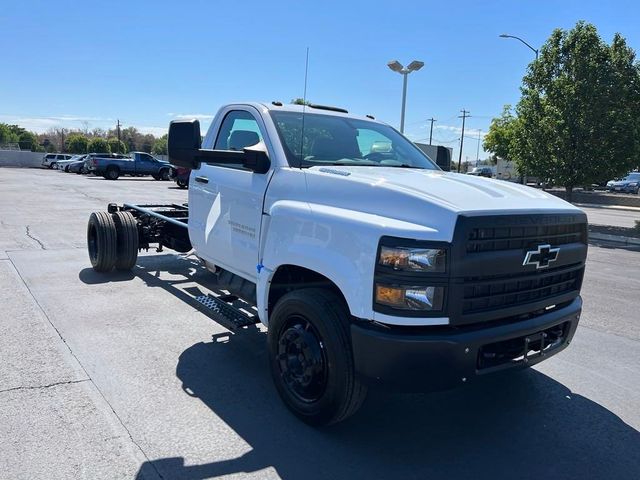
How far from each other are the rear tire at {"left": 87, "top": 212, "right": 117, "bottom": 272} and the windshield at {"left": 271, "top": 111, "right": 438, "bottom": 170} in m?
3.85

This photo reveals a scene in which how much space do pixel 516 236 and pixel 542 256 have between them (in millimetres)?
282

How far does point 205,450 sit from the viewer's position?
3.10m

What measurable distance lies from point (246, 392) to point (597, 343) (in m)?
3.68

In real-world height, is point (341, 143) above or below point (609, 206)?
above

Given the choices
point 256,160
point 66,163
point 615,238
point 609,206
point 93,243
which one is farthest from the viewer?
point 66,163

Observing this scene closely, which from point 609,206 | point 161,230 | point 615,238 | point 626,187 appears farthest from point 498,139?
point 161,230

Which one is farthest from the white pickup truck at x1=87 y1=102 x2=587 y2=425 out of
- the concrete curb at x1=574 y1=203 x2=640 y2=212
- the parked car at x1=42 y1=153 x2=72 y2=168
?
the parked car at x1=42 y1=153 x2=72 y2=168

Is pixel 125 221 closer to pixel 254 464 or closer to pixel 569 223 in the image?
pixel 254 464

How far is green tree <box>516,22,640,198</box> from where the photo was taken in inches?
695

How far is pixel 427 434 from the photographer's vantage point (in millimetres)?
3416

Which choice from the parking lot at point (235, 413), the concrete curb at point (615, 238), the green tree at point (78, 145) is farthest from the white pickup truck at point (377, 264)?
the green tree at point (78, 145)

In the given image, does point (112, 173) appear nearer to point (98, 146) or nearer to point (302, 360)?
point (302, 360)

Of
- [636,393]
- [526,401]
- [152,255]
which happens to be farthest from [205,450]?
[152,255]

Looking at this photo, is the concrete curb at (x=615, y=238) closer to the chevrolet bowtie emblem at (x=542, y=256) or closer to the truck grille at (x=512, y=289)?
the truck grille at (x=512, y=289)
